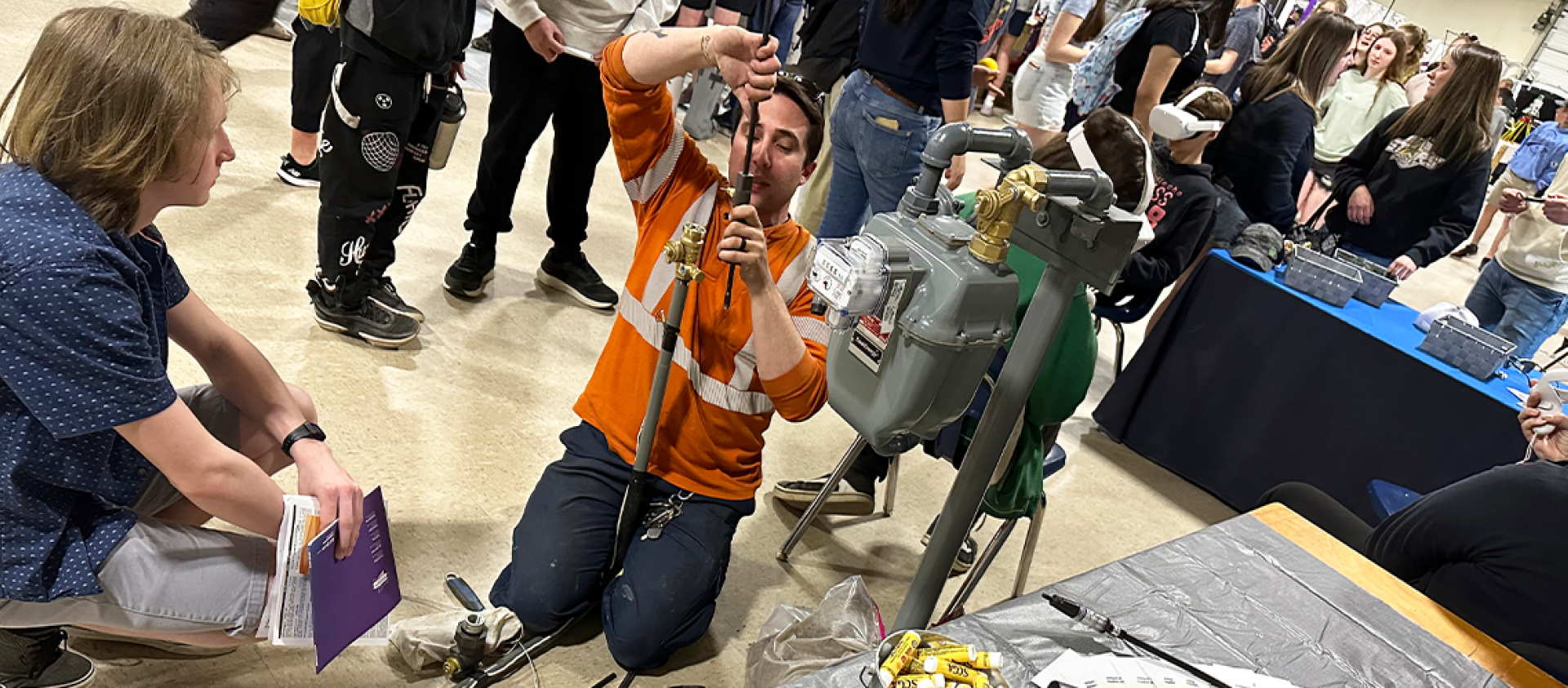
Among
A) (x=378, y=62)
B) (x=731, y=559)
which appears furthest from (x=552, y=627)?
(x=378, y=62)

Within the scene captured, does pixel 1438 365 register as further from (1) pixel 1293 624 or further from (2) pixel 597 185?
(2) pixel 597 185

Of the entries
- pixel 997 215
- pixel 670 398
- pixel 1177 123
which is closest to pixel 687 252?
pixel 670 398

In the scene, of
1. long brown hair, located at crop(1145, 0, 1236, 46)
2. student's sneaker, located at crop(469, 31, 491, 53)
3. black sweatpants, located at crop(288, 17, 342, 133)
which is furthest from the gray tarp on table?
student's sneaker, located at crop(469, 31, 491, 53)

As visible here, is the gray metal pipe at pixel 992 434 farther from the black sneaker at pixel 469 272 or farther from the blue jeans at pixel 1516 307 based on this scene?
the blue jeans at pixel 1516 307

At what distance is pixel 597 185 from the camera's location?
4.55 meters

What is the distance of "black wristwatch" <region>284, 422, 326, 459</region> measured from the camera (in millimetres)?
1574

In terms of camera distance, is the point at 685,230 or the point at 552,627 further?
the point at 552,627

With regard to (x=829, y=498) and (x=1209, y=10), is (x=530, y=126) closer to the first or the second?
(x=829, y=498)

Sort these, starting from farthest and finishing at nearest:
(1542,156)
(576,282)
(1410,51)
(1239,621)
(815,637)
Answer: (1542,156) → (1410,51) → (576,282) → (815,637) → (1239,621)

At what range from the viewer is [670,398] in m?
1.94

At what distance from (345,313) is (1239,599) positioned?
2346 millimetres

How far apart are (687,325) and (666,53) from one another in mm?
512

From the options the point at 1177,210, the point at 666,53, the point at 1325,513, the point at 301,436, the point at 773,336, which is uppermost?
the point at 666,53

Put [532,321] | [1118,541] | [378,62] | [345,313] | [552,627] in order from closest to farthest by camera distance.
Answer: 1. [552,627]
2. [378,62]
3. [345,313]
4. [1118,541]
5. [532,321]
